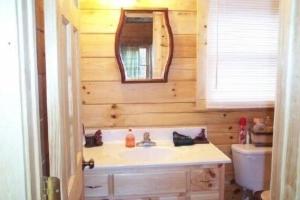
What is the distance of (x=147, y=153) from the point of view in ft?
7.07

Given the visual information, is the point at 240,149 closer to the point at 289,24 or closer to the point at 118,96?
the point at 118,96

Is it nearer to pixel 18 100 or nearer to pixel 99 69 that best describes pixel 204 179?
pixel 99 69

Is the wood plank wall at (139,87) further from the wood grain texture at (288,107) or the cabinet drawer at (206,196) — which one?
the wood grain texture at (288,107)

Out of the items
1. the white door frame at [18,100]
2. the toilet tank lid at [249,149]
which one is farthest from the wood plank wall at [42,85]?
the toilet tank lid at [249,149]

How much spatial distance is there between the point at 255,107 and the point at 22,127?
2.07 metres

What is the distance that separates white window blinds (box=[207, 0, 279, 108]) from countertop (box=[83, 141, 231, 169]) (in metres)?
0.46

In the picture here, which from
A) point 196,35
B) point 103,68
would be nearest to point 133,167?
point 103,68

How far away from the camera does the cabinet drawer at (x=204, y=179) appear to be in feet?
6.26

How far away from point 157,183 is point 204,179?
1.00 feet

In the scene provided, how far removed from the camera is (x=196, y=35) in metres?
2.28

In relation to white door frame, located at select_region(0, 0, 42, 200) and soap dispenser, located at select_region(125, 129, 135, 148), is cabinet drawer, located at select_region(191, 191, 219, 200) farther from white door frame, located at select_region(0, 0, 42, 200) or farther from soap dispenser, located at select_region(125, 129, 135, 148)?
white door frame, located at select_region(0, 0, 42, 200)

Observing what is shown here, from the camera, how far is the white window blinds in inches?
89.7

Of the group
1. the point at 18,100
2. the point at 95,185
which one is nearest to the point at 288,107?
the point at 18,100

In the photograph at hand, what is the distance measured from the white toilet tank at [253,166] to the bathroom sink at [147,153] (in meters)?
0.55
